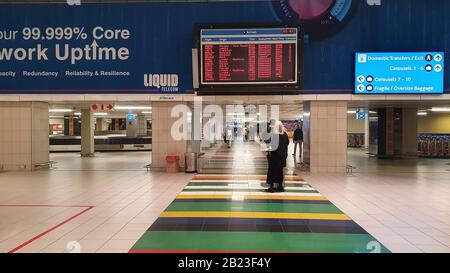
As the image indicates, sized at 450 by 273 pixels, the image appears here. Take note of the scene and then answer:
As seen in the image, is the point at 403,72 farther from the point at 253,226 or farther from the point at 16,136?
the point at 16,136

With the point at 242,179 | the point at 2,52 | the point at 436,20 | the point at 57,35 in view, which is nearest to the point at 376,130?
the point at 436,20

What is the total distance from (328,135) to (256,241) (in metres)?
8.19

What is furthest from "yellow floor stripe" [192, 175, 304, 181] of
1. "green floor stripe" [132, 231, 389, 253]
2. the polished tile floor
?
"green floor stripe" [132, 231, 389, 253]

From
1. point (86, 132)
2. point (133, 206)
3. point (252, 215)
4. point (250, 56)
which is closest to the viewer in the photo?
point (252, 215)

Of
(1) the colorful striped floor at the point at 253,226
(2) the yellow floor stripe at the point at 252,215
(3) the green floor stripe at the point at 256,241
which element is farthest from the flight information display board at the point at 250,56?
(3) the green floor stripe at the point at 256,241

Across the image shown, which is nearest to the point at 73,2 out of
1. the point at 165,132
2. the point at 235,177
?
the point at 165,132

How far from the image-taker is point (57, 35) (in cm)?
1276

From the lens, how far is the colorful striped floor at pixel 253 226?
4.83 meters

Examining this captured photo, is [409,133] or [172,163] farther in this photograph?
[409,133]

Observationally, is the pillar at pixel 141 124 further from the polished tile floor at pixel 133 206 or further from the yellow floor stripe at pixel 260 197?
the yellow floor stripe at pixel 260 197

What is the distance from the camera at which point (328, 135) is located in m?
12.5

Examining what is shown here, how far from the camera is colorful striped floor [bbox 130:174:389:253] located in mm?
4828

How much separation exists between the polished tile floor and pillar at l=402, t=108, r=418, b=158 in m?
6.34

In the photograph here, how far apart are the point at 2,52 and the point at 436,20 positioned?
1420cm
